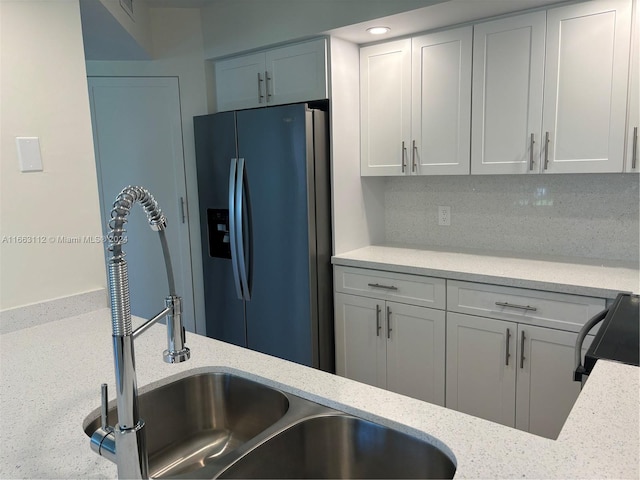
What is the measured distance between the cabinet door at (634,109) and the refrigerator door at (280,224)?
1.45m

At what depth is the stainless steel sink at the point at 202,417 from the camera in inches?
46.8

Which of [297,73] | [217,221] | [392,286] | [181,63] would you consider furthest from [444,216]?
[181,63]

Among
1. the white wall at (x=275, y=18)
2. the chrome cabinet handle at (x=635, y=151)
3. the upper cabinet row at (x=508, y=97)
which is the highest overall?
the white wall at (x=275, y=18)

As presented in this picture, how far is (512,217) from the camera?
264 cm

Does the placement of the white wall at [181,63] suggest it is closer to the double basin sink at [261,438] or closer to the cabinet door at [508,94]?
the cabinet door at [508,94]

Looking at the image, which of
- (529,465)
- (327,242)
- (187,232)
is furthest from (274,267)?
(529,465)

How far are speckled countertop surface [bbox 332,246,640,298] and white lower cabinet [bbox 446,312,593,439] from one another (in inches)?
8.0

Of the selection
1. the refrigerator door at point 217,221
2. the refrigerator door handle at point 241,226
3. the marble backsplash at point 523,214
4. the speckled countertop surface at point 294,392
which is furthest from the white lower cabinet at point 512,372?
the refrigerator door at point 217,221

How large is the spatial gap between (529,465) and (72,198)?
1.67 m

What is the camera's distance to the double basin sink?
3.11 ft

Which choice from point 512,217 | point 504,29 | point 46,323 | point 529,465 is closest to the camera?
point 529,465

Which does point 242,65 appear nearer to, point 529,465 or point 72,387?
point 72,387

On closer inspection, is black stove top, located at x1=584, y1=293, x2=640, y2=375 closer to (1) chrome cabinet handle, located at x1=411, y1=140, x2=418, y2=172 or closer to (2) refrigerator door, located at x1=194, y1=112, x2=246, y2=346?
(1) chrome cabinet handle, located at x1=411, y1=140, x2=418, y2=172

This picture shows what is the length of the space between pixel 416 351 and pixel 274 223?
1.03 meters
